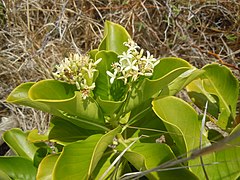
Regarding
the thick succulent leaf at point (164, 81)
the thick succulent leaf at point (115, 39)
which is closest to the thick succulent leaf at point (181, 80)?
the thick succulent leaf at point (164, 81)

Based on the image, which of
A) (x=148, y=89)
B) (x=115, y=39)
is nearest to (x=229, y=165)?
(x=148, y=89)

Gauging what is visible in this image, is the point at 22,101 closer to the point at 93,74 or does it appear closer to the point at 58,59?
the point at 93,74

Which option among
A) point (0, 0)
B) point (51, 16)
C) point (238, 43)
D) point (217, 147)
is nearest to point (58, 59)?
point (51, 16)

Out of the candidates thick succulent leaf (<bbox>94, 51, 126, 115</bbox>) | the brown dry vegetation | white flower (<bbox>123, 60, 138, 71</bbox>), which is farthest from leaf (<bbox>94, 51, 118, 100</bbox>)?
the brown dry vegetation

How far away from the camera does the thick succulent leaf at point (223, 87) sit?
4.32 feet

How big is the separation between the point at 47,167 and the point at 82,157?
116 mm

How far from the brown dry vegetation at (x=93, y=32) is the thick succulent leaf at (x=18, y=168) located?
0.78 m

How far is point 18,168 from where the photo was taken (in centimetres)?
130

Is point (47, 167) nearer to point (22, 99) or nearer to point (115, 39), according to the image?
point (22, 99)

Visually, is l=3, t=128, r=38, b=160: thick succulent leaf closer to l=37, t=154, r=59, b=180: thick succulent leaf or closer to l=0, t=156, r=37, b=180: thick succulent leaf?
l=0, t=156, r=37, b=180: thick succulent leaf

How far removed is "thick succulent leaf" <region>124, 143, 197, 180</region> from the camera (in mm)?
1058

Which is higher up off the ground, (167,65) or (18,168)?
(167,65)

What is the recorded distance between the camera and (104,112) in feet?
3.77

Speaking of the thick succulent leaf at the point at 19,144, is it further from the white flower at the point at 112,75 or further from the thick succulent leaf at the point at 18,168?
the white flower at the point at 112,75
